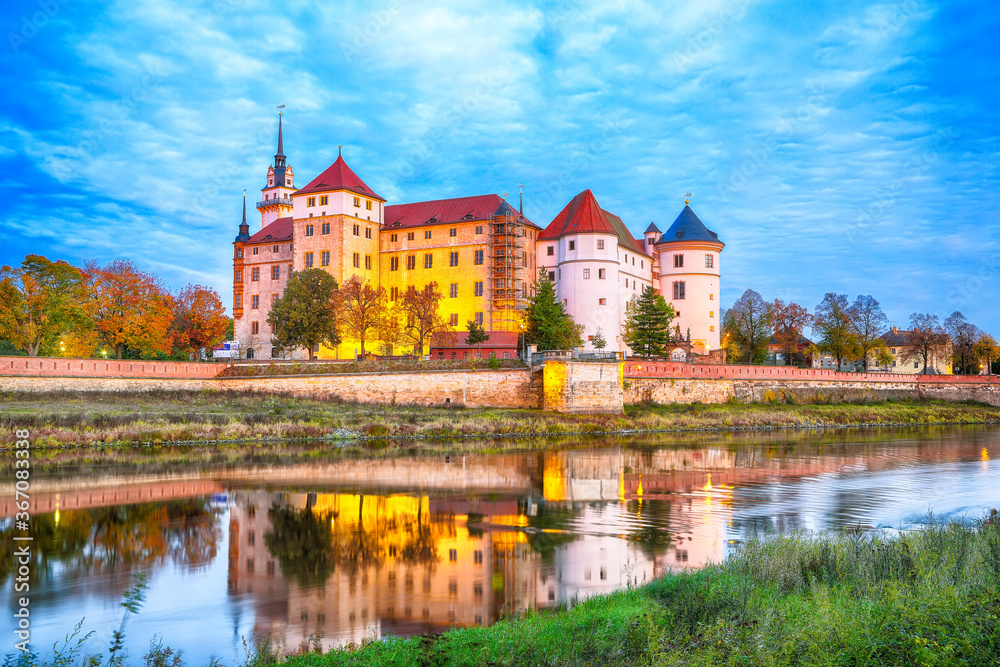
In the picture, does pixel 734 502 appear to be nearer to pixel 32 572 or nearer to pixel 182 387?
pixel 32 572

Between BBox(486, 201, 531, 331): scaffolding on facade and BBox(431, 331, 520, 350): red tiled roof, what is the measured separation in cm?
216

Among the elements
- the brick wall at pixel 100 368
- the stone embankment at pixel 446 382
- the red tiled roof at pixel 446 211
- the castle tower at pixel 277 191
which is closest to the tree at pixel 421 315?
the red tiled roof at pixel 446 211

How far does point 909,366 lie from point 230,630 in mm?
110693

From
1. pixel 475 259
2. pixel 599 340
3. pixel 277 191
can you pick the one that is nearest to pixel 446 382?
pixel 599 340

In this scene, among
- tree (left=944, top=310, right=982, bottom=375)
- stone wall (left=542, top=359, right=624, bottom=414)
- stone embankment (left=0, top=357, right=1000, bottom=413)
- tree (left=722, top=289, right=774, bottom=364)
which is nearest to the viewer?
stone embankment (left=0, top=357, right=1000, bottom=413)

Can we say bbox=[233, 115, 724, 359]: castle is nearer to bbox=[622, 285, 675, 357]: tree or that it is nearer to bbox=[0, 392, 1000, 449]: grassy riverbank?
bbox=[622, 285, 675, 357]: tree

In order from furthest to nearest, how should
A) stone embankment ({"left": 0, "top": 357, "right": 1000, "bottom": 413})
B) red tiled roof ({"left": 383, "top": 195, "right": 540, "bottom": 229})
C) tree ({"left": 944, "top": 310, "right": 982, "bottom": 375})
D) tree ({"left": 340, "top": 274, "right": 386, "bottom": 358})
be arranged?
tree ({"left": 944, "top": 310, "right": 982, "bottom": 375})
red tiled roof ({"left": 383, "top": 195, "right": 540, "bottom": 229})
tree ({"left": 340, "top": 274, "right": 386, "bottom": 358})
stone embankment ({"left": 0, "top": 357, "right": 1000, "bottom": 413})

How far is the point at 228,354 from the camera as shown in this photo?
2571 inches

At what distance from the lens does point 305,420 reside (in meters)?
39.9

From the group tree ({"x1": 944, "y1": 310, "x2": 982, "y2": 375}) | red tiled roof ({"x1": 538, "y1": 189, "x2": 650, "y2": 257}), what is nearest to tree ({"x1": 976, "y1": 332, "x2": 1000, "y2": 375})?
tree ({"x1": 944, "y1": 310, "x2": 982, "y2": 375})

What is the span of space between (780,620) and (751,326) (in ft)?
226

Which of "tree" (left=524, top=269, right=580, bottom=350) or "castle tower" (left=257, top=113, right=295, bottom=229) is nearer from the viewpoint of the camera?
"tree" (left=524, top=269, right=580, bottom=350)

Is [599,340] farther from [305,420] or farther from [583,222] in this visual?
[305,420]

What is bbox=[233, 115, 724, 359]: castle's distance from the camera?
65.8 m
